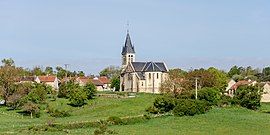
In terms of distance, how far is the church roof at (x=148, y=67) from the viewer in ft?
391

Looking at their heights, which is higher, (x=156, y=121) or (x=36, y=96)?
(x=36, y=96)

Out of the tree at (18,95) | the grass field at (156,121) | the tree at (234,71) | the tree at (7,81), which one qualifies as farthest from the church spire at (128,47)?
the tree at (234,71)

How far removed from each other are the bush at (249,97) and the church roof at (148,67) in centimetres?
3633

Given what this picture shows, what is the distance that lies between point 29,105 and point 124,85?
156 feet

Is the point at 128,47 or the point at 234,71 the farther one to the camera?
the point at 234,71

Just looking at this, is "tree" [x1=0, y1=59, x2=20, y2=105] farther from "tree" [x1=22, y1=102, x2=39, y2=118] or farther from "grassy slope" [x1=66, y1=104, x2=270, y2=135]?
"grassy slope" [x1=66, y1=104, x2=270, y2=135]

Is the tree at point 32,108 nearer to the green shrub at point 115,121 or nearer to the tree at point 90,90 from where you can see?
the tree at point 90,90

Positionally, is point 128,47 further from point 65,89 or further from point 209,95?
point 209,95

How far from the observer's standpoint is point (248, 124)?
198 ft

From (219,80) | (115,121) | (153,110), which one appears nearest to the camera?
(115,121)

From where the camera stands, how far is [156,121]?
6519 cm

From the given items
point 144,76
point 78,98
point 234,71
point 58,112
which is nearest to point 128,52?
point 144,76

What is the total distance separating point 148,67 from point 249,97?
3898 centimetres

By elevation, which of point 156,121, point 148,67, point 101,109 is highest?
point 148,67
